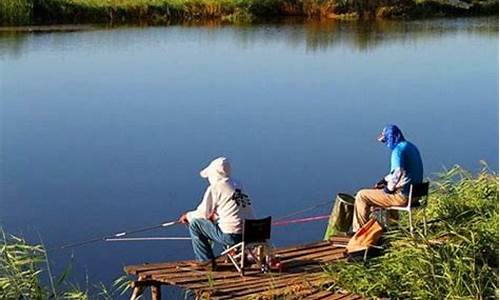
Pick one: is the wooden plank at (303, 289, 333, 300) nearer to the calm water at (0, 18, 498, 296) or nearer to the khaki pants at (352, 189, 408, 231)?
the khaki pants at (352, 189, 408, 231)

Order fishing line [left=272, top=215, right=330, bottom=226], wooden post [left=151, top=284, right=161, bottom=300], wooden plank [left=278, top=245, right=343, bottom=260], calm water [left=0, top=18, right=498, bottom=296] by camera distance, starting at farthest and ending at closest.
Result: calm water [left=0, top=18, right=498, bottom=296]
fishing line [left=272, top=215, right=330, bottom=226]
wooden plank [left=278, top=245, right=343, bottom=260]
wooden post [left=151, top=284, right=161, bottom=300]

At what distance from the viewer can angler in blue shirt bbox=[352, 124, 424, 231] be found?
6285 millimetres

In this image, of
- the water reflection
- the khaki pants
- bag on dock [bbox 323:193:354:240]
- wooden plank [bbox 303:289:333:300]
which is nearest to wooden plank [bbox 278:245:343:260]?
the khaki pants

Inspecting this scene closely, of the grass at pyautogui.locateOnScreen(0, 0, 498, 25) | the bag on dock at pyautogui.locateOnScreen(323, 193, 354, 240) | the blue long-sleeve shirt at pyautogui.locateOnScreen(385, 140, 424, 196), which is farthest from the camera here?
the grass at pyautogui.locateOnScreen(0, 0, 498, 25)

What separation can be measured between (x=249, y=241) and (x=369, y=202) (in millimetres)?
1201

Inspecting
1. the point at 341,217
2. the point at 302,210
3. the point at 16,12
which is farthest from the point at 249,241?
the point at 16,12

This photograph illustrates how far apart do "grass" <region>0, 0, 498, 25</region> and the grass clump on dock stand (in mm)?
15812

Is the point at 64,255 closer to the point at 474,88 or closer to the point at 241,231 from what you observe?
the point at 241,231

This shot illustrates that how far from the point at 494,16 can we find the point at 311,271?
24.5m

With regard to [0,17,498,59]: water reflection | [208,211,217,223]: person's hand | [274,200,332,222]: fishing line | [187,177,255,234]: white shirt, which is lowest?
[274,200,332,222]: fishing line

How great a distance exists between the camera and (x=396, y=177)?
629 cm

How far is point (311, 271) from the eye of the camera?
19.0 ft

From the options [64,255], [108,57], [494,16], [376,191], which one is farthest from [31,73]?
[494,16]

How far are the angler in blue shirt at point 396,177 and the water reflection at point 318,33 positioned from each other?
12.2 meters
